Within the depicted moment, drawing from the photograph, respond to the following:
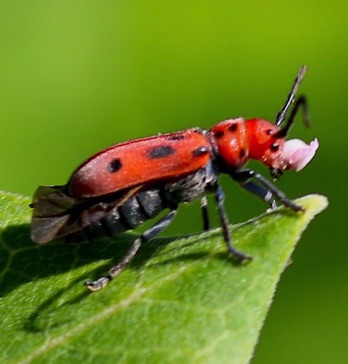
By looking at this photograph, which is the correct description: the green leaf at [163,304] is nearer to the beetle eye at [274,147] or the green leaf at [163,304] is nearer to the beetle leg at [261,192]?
the beetle leg at [261,192]

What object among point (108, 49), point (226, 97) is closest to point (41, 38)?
point (108, 49)

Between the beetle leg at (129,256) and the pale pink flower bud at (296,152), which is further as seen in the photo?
the pale pink flower bud at (296,152)

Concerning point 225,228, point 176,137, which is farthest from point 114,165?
point 225,228

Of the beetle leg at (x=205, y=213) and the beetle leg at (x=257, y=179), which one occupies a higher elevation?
the beetle leg at (x=257, y=179)

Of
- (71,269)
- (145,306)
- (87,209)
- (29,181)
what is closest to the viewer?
(145,306)

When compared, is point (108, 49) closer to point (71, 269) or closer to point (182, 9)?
point (182, 9)

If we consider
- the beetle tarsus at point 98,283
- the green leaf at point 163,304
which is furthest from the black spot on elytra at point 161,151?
the beetle tarsus at point 98,283
